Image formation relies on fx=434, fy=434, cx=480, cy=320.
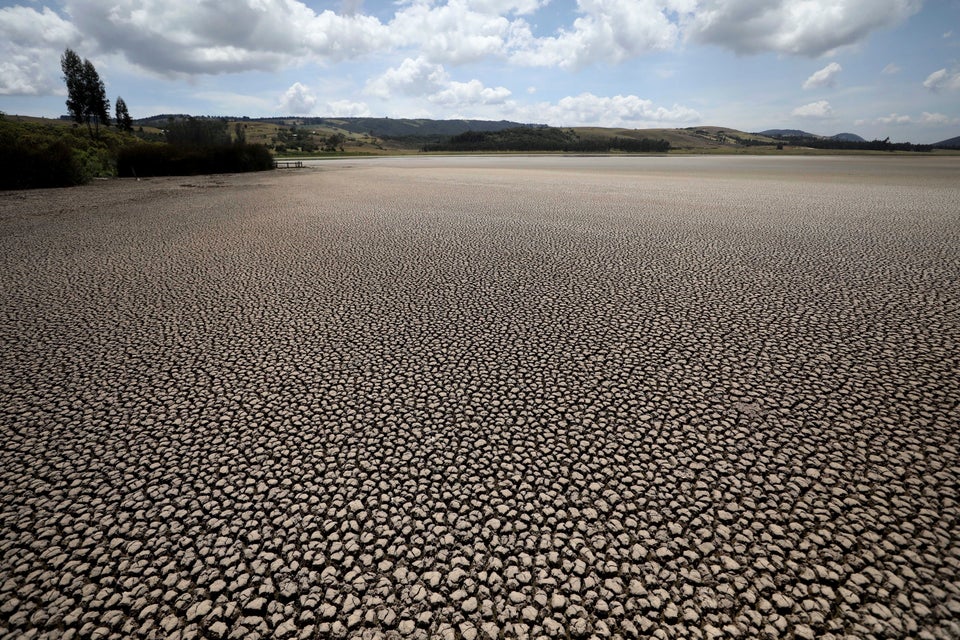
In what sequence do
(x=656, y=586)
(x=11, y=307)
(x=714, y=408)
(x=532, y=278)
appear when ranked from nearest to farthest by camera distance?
1. (x=656, y=586)
2. (x=714, y=408)
3. (x=11, y=307)
4. (x=532, y=278)

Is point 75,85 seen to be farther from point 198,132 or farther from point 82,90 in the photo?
point 198,132

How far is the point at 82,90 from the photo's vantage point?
58.2 meters

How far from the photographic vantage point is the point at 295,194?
56.8 feet

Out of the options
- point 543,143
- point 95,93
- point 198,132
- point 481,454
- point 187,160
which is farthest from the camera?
point 543,143

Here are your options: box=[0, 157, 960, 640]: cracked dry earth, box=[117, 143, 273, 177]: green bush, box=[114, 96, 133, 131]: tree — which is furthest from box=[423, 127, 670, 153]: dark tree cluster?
box=[0, 157, 960, 640]: cracked dry earth

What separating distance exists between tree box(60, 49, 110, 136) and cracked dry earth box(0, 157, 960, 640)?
74.5 m

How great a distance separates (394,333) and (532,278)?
265 cm

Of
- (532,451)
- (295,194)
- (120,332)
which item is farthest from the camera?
(295,194)

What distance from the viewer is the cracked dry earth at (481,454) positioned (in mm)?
1978

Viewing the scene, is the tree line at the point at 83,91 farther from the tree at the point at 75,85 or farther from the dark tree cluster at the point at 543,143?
the dark tree cluster at the point at 543,143

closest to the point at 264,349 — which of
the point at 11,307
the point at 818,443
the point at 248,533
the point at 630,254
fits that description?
the point at 248,533

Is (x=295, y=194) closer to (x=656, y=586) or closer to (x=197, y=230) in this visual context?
(x=197, y=230)

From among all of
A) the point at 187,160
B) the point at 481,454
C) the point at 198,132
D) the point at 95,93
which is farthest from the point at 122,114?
the point at 481,454

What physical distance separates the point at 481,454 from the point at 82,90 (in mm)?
83071
